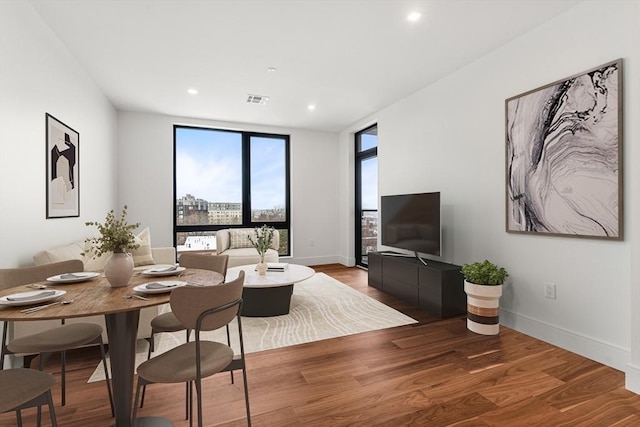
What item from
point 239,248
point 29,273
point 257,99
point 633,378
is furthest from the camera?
point 239,248

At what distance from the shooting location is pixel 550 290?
2727mm

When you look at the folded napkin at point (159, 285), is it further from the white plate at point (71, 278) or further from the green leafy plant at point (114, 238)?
the white plate at point (71, 278)

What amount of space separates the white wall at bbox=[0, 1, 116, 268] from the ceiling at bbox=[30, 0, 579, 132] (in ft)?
0.71

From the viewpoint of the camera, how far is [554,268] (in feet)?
8.85

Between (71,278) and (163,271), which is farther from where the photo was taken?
(163,271)

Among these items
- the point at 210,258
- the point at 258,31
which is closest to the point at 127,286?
the point at 210,258

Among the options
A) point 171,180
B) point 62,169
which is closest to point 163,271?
point 62,169

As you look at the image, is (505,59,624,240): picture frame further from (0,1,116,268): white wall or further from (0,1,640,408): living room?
(0,1,116,268): white wall

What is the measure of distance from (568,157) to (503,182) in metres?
0.63

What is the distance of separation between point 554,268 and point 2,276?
3.92 meters

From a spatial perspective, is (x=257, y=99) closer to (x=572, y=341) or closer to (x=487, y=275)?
(x=487, y=275)

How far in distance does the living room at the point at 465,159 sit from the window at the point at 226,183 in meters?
0.55

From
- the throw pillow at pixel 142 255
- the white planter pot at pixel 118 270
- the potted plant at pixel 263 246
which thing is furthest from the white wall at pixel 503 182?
the throw pillow at pixel 142 255

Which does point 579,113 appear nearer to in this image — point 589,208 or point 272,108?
point 589,208
